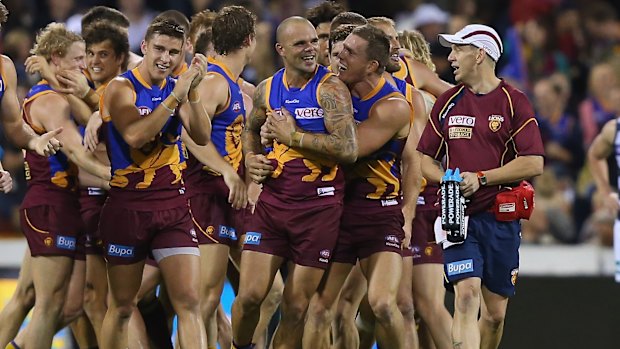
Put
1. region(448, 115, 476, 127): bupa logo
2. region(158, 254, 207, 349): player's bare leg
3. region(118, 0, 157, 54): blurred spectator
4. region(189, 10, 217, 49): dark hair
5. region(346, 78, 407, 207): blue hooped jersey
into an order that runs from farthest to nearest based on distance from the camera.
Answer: region(118, 0, 157, 54): blurred spectator
region(189, 10, 217, 49): dark hair
region(346, 78, 407, 207): blue hooped jersey
region(448, 115, 476, 127): bupa logo
region(158, 254, 207, 349): player's bare leg

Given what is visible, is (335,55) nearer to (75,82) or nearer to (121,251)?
(75,82)

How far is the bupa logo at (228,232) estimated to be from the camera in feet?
32.5

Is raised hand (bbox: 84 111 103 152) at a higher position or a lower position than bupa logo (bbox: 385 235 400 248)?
higher

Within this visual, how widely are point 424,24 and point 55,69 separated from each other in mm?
7123

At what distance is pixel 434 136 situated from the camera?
9312mm

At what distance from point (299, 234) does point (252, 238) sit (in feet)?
1.16

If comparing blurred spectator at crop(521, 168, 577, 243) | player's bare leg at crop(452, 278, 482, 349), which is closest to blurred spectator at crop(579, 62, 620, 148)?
blurred spectator at crop(521, 168, 577, 243)

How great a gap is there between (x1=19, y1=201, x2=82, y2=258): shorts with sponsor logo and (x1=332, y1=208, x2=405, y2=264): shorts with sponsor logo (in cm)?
214

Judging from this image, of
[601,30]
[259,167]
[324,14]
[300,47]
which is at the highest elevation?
[601,30]

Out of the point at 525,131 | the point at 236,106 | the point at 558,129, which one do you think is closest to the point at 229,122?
the point at 236,106

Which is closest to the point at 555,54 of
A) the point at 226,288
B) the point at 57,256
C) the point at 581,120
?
the point at 581,120

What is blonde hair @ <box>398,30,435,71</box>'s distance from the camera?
10.7 metres

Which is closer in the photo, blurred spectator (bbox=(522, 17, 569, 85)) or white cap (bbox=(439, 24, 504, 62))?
white cap (bbox=(439, 24, 504, 62))

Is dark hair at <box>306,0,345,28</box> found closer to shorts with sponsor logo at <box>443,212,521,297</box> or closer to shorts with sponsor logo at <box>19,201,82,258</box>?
shorts with sponsor logo at <box>443,212,521,297</box>
